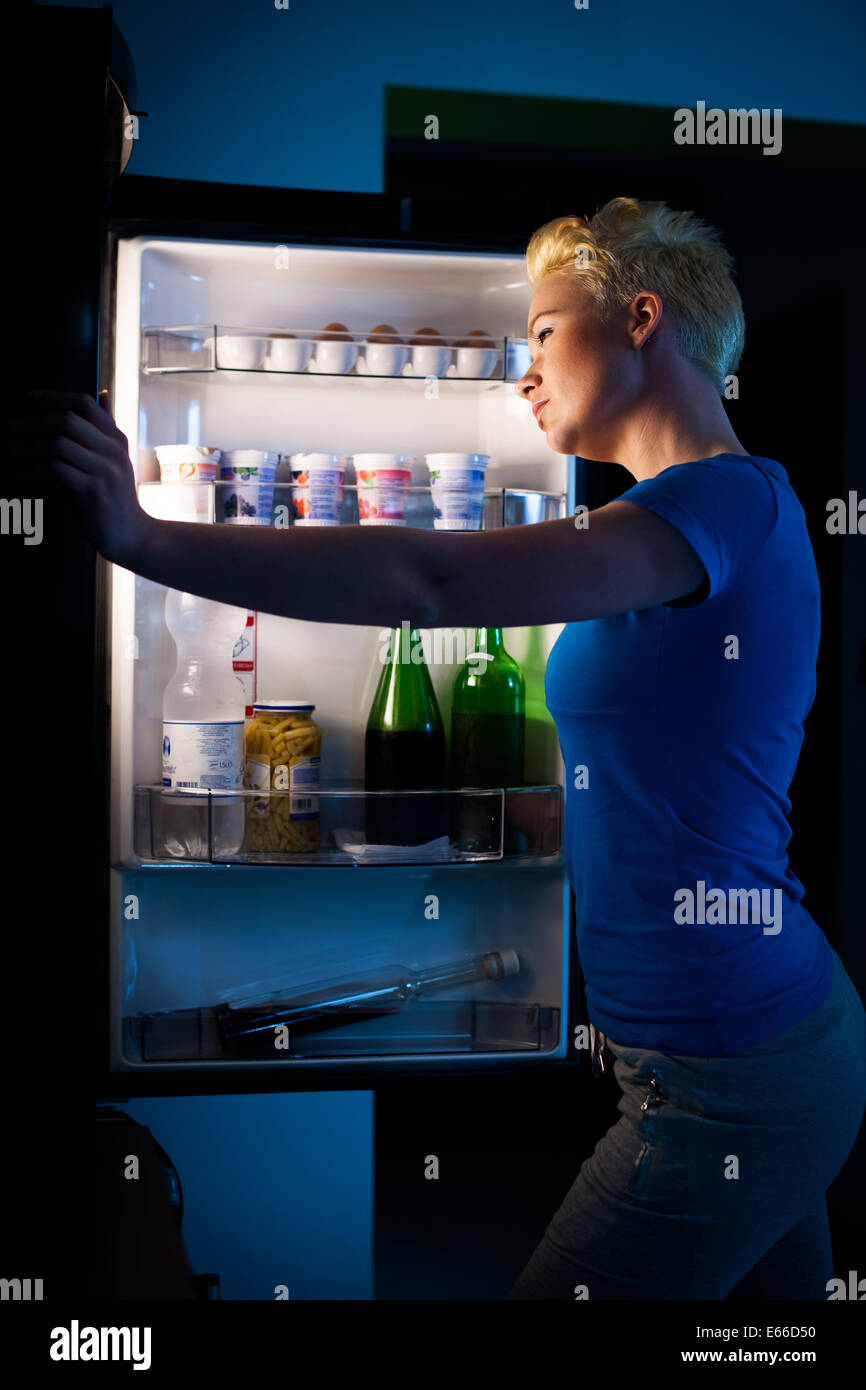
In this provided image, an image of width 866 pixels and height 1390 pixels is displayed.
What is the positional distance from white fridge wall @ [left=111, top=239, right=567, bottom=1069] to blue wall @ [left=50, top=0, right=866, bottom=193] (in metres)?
0.32

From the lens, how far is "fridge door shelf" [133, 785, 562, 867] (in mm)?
1395

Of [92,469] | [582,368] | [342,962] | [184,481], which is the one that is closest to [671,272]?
[582,368]

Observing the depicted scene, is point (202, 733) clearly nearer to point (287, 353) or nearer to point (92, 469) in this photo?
point (287, 353)

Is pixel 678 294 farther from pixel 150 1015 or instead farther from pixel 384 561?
pixel 150 1015

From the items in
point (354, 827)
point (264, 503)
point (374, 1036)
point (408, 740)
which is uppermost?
point (264, 503)

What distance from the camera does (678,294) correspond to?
0.98 metres

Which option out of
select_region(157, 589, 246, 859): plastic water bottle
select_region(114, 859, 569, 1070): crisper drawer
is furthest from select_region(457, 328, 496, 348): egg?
select_region(114, 859, 569, 1070): crisper drawer

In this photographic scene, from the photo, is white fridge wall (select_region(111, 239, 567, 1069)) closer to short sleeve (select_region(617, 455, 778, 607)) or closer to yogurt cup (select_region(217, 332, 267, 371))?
yogurt cup (select_region(217, 332, 267, 371))

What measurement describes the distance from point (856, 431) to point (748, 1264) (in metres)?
1.42

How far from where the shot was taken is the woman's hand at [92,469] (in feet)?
2.27

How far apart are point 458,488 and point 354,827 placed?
0.48m

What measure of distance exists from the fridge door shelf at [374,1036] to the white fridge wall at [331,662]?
0.03m

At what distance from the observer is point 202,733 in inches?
53.9

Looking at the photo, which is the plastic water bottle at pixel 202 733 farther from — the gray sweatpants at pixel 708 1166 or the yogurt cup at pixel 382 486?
the gray sweatpants at pixel 708 1166
